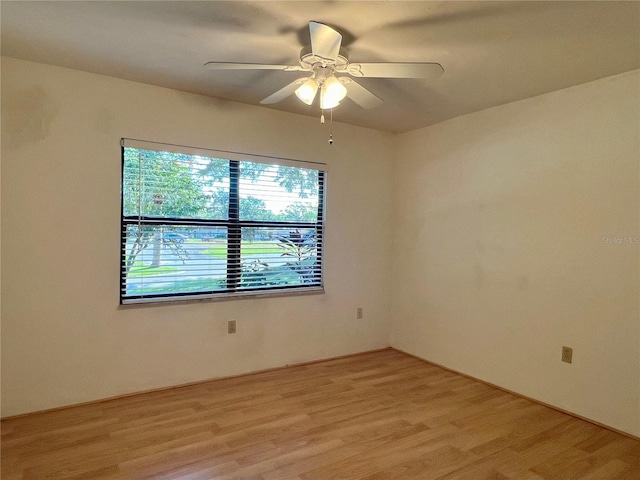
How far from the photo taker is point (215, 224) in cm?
332

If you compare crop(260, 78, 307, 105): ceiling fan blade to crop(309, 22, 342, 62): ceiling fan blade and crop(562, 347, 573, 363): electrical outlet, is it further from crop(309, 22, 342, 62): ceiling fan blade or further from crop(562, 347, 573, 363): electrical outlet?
crop(562, 347, 573, 363): electrical outlet

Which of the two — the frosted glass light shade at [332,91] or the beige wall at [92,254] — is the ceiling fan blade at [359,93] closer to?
the frosted glass light shade at [332,91]

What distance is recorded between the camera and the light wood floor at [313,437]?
6.97ft

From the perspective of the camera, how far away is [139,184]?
3012mm

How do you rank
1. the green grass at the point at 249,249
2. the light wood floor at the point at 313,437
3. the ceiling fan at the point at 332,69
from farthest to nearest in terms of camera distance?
the green grass at the point at 249,249 → the light wood floor at the point at 313,437 → the ceiling fan at the point at 332,69

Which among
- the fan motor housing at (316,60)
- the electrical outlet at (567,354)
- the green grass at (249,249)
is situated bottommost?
the electrical outlet at (567,354)

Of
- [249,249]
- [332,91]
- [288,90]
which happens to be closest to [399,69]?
[332,91]

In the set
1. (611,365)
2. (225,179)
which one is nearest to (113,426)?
(225,179)

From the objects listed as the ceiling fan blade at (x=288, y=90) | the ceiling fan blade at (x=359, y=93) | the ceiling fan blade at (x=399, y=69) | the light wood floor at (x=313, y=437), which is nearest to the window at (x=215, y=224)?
the light wood floor at (x=313, y=437)

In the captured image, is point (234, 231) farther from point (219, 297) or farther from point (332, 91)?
point (332, 91)

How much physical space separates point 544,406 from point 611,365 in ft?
1.93

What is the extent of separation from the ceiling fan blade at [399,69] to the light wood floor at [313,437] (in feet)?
6.70

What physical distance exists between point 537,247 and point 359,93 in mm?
1847

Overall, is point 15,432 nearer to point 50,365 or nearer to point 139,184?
point 50,365
